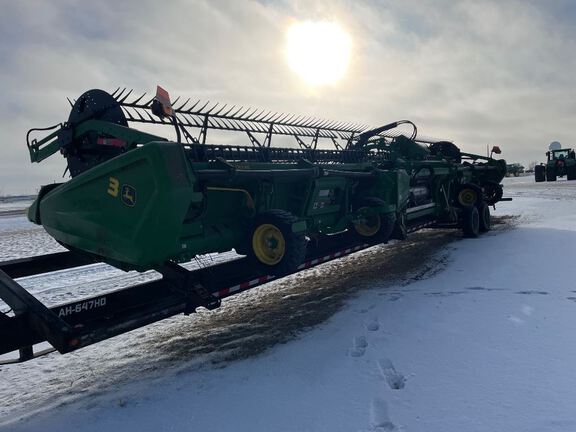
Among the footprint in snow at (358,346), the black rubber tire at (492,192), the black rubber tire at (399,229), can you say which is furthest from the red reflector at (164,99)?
the black rubber tire at (492,192)

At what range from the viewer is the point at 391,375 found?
302cm

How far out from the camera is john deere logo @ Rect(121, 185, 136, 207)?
10.8 feet

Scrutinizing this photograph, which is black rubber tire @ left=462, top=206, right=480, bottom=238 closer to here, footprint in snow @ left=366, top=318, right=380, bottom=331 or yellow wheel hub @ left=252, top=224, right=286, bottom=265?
footprint in snow @ left=366, top=318, right=380, bottom=331

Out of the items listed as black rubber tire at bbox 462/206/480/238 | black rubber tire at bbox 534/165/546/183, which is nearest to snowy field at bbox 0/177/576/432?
black rubber tire at bbox 462/206/480/238

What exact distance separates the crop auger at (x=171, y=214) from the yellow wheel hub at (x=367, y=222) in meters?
0.01

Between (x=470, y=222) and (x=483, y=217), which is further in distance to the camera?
(x=483, y=217)

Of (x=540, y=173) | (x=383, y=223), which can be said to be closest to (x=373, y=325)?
(x=383, y=223)

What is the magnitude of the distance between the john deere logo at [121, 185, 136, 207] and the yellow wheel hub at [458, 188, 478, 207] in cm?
742

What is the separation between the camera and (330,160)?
6.38 metres

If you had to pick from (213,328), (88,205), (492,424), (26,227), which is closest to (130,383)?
(213,328)

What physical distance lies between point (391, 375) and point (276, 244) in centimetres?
153

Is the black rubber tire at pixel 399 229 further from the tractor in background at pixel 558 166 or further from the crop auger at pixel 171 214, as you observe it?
the tractor in background at pixel 558 166

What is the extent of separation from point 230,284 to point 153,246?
864 millimetres

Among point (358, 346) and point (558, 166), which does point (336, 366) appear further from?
point (558, 166)
